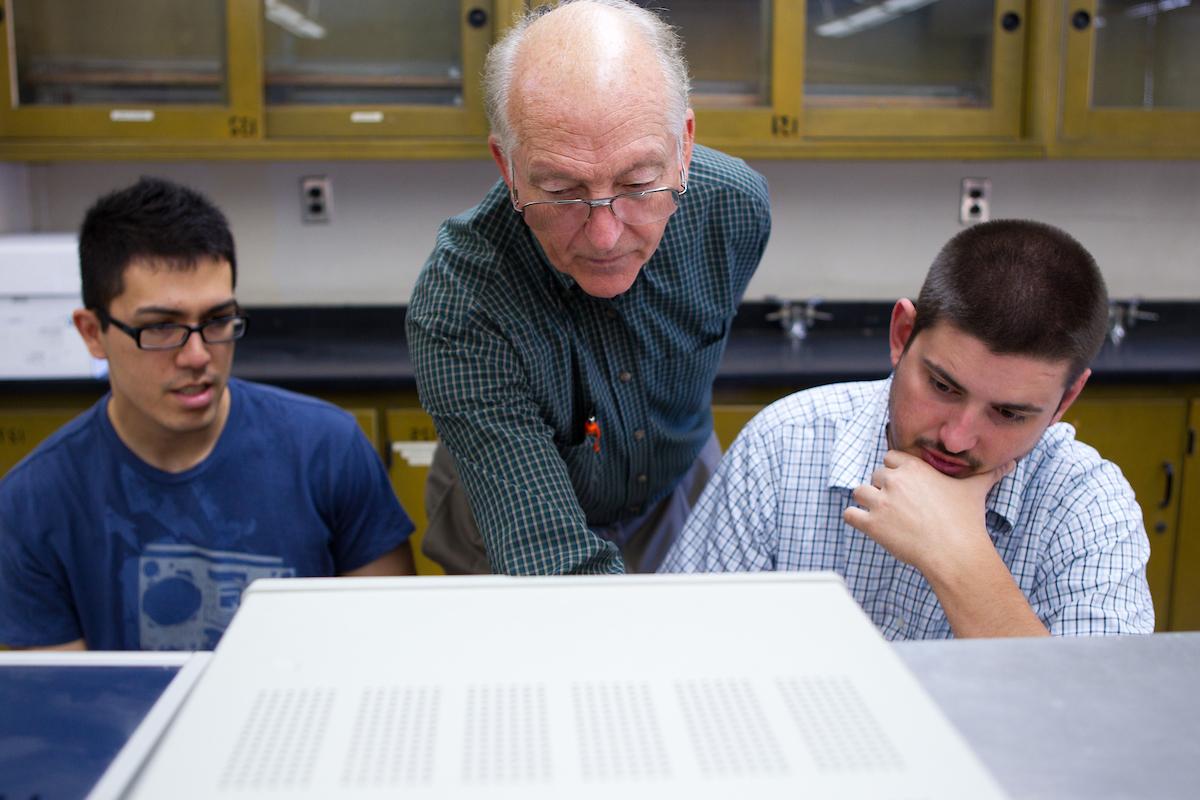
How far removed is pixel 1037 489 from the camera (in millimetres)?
1258

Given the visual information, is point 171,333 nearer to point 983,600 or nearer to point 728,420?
point 983,600

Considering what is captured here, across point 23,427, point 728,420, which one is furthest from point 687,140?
point 23,427

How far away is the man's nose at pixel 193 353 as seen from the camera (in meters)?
1.50

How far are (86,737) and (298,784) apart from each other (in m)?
0.31

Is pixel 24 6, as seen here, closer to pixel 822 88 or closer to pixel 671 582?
pixel 822 88

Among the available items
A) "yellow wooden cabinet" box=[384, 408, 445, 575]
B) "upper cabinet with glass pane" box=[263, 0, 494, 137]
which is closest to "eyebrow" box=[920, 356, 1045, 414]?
"yellow wooden cabinet" box=[384, 408, 445, 575]

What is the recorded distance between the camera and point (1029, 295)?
1.14m

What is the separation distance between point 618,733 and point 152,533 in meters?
1.29

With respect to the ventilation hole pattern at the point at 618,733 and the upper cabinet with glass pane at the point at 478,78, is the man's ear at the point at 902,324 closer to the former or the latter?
the ventilation hole pattern at the point at 618,733

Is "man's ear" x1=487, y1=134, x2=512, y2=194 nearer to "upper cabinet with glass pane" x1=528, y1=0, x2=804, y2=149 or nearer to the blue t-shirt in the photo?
the blue t-shirt

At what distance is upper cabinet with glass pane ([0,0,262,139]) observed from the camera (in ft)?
8.72

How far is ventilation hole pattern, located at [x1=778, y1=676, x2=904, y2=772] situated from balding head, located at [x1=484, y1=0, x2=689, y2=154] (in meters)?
0.72

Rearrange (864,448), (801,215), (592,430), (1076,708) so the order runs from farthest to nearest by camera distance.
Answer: (801,215) → (592,430) → (864,448) → (1076,708)

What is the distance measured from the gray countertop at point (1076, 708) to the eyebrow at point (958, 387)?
503 mm
